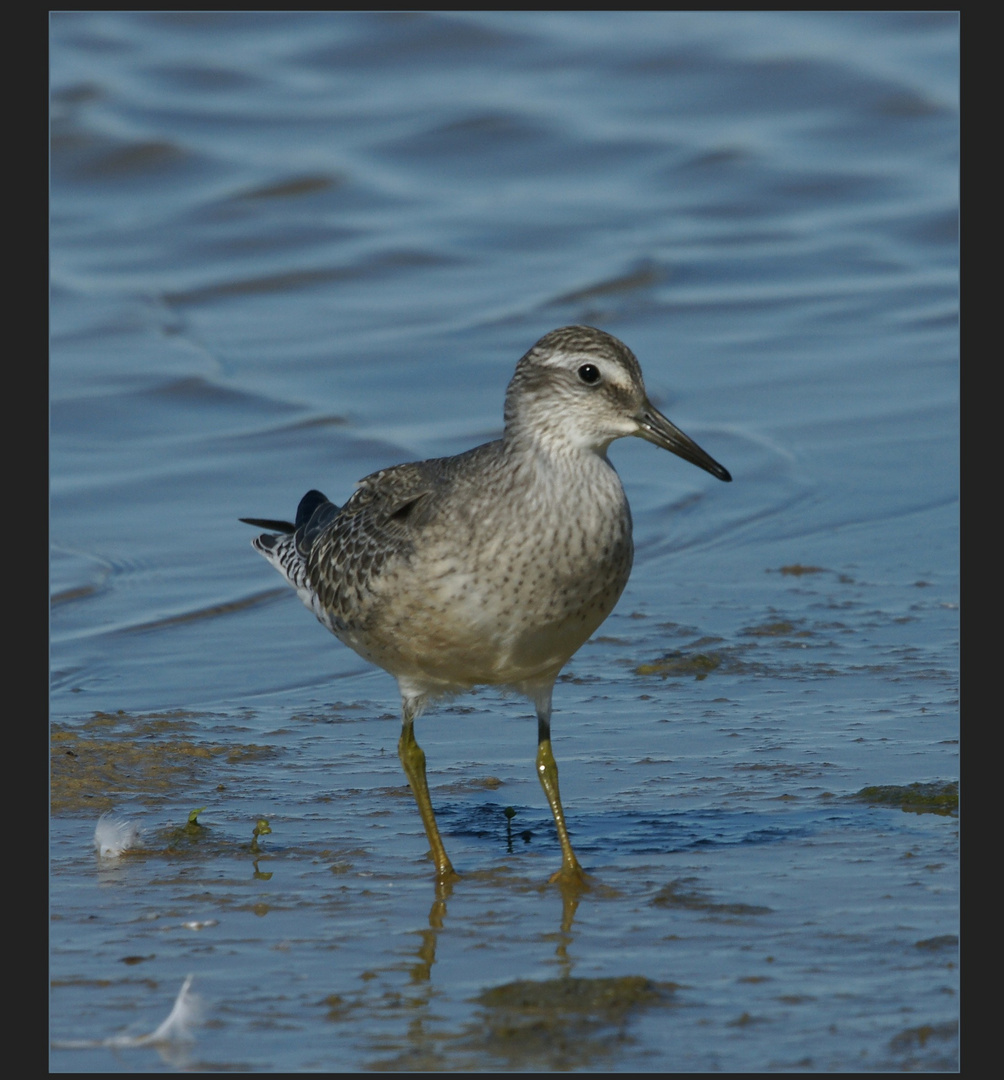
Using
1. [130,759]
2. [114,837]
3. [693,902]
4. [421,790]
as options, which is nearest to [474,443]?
[130,759]

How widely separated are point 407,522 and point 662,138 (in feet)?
41.3

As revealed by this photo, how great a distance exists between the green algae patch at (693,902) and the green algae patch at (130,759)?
6.90 feet

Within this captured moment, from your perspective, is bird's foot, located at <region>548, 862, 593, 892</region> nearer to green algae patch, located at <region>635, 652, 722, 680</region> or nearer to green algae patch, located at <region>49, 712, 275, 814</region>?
green algae patch, located at <region>49, 712, 275, 814</region>

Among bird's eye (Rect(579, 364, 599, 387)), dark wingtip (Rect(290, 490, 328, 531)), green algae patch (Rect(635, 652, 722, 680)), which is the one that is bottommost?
green algae patch (Rect(635, 652, 722, 680))

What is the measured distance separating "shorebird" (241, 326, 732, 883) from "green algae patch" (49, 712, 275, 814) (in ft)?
3.56

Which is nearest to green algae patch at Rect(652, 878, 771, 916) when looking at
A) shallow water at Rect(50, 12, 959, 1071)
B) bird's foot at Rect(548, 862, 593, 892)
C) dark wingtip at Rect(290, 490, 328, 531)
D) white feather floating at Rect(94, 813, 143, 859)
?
shallow water at Rect(50, 12, 959, 1071)

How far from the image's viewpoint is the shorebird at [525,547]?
5.81 m

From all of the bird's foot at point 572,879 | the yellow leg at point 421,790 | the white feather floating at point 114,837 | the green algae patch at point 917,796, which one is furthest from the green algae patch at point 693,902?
the white feather floating at point 114,837

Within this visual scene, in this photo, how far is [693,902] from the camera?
5484mm

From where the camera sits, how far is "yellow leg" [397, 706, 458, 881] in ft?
19.4

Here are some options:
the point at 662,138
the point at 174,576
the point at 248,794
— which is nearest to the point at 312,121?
the point at 662,138

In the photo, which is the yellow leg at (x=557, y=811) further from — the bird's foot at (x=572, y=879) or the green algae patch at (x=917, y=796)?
the green algae patch at (x=917, y=796)

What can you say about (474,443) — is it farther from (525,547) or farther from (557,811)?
(525,547)

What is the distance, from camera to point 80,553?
983 cm
